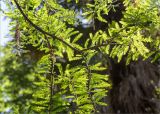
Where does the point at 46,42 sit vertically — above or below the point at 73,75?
above

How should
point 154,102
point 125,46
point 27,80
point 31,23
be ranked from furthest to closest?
1. point 27,80
2. point 154,102
3. point 125,46
4. point 31,23

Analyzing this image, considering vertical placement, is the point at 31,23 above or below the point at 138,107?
above

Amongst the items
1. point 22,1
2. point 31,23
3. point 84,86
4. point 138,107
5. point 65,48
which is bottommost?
point 138,107

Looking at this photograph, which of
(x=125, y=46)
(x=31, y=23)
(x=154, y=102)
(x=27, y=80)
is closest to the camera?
(x=31, y=23)

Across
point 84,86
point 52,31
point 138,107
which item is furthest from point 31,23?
point 138,107

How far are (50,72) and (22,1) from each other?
1.18ft

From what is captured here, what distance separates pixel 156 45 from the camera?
191 centimetres

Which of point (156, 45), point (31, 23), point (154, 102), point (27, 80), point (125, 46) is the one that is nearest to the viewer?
point (31, 23)

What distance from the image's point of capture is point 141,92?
601 cm

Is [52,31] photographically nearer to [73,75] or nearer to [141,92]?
[73,75]

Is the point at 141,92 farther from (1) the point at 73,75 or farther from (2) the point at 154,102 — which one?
(1) the point at 73,75

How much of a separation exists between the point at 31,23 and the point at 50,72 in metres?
0.26

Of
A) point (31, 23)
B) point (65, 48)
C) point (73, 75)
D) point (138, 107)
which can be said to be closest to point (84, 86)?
point (73, 75)

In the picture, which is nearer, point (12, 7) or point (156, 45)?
point (12, 7)
